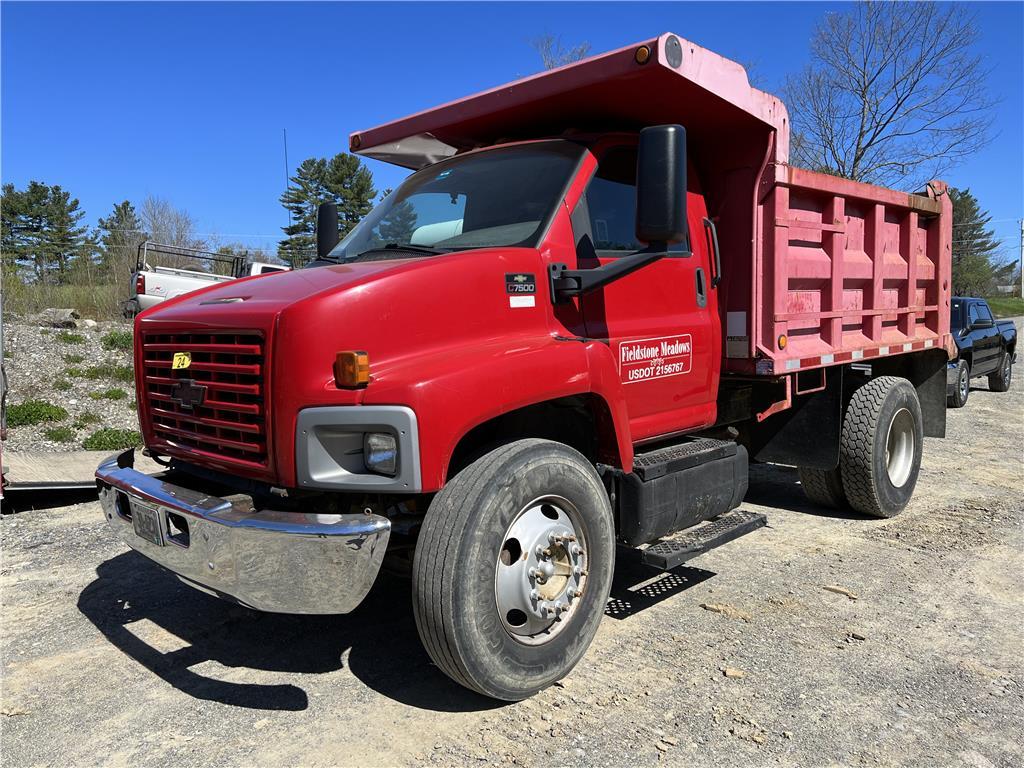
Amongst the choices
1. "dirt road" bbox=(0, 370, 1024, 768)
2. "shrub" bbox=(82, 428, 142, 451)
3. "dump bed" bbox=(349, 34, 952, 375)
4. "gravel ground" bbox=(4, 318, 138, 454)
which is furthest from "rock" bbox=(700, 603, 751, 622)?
"gravel ground" bbox=(4, 318, 138, 454)

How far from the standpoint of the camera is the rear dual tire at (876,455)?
5777 millimetres

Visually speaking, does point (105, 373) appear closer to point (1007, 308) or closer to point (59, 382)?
point (59, 382)

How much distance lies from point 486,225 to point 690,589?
8.05ft

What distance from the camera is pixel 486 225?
381cm

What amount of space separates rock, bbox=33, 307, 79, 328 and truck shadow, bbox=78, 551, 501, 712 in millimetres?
12647

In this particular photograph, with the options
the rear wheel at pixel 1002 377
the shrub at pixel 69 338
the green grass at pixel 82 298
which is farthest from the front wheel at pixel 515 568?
the green grass at pixel 82 298

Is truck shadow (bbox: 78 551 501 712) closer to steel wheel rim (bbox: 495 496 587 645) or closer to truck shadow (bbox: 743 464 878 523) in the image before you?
steel wheel rim (bbox: 495 496 587 645)

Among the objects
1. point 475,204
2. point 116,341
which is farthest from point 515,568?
point 116,341

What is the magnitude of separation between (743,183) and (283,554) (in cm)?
355

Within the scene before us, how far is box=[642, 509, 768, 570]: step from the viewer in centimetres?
373

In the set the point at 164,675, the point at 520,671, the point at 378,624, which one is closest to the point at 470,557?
the point at 520,671

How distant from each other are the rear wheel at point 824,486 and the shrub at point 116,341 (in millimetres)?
11901

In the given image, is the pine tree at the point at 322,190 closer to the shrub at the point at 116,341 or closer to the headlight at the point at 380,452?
the shrub at the point at 116,341

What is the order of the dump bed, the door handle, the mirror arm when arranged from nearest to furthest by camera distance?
1. the mirror arm
2. the dump bed
3. the door handle
